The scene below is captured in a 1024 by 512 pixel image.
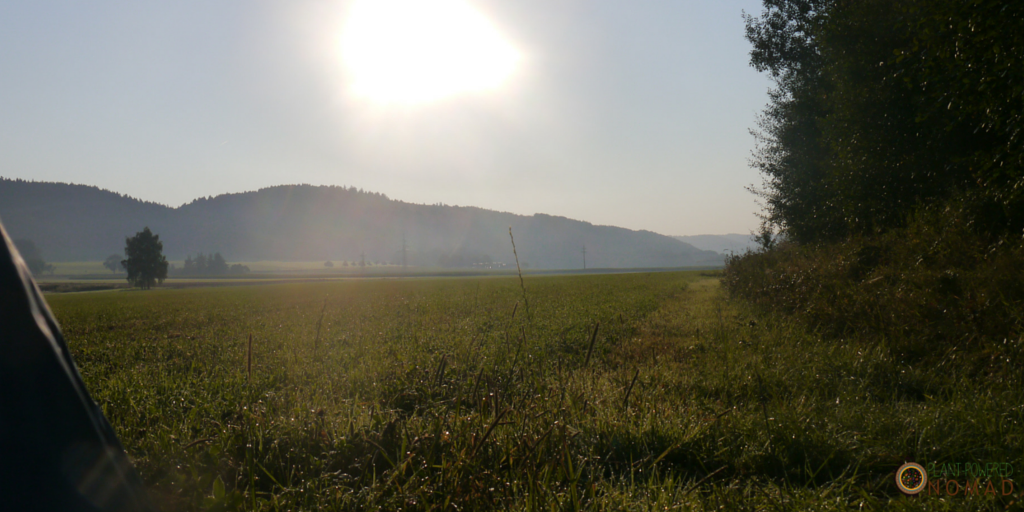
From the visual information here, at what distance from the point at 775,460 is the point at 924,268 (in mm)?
4564

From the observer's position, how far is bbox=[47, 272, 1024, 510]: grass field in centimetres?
255

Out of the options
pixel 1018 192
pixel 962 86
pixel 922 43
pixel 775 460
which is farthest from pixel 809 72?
pixel 775 460

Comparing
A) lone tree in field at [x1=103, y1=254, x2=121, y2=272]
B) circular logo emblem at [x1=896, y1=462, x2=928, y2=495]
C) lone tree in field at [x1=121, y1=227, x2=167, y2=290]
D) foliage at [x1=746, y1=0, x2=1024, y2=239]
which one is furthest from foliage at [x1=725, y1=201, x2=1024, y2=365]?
lone tree in field at [x1=103, y1=254, x2=121, y2=272]

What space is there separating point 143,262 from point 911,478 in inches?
3440

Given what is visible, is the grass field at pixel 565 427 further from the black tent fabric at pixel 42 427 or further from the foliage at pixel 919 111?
the foliage at pixel 919 111

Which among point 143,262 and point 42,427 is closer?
point 42,427

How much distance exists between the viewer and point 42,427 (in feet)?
2.13

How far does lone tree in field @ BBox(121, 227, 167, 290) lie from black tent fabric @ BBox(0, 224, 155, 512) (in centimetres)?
8594

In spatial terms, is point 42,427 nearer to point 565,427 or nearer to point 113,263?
point 565,427

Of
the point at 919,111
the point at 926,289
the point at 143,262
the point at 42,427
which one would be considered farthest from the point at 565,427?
the point at 143,262

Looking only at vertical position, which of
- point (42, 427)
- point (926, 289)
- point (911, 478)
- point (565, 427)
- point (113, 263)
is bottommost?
point (911, 478)

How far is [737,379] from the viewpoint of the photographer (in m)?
4.78

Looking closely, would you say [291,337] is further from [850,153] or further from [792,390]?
[850,153]

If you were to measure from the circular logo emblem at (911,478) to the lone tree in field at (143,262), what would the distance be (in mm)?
86032
